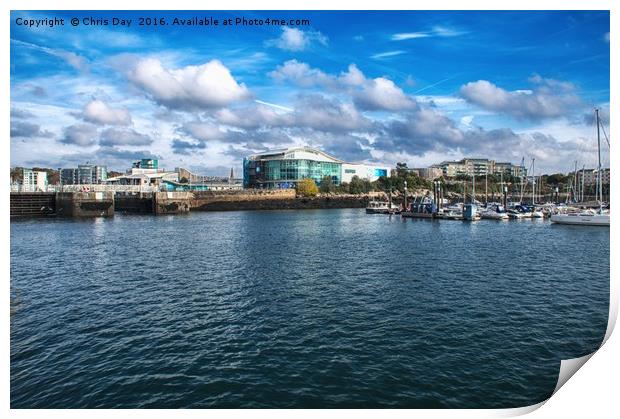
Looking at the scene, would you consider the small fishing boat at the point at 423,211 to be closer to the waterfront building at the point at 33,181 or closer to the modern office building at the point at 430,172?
the waterfront building at the point at 33,181

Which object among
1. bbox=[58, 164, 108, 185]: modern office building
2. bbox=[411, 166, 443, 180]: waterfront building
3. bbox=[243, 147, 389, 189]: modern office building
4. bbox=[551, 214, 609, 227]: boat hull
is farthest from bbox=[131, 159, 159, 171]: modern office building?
bbox=[551, 214, 609, 227]: boat hull

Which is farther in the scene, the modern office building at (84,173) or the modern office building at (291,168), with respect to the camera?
the modern office building at (84,173)

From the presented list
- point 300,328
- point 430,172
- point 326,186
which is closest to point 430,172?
point 430,172

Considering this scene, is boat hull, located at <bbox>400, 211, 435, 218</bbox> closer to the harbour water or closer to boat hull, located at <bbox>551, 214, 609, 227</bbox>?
boat hull, located at <bbox>551, 214, 609, 227</bbox>

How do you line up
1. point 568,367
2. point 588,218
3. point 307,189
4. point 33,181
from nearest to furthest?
point 568,367
point 588,218
point 33,181
point 307,189

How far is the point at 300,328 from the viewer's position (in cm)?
1231

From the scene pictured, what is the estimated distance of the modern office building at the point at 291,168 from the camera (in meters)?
99.2

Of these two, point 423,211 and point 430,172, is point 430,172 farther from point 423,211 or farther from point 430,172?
point 423,211

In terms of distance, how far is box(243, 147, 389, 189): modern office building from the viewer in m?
99.2

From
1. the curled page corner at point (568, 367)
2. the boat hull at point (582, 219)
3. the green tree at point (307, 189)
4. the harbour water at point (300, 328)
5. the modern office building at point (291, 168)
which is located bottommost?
the curled page corner at point (568, 367)

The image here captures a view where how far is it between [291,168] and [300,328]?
88.0 m

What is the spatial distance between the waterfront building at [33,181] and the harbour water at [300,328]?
4834cm

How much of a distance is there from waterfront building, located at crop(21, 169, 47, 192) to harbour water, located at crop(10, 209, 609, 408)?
48336 mm

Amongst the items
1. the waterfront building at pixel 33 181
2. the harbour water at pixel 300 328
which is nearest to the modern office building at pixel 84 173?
the waterfront building at pixel 33 181
